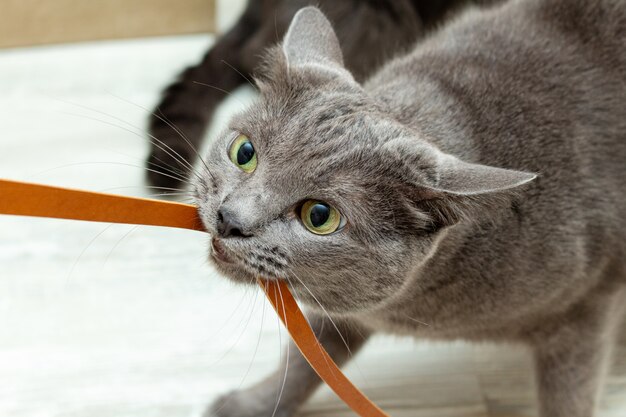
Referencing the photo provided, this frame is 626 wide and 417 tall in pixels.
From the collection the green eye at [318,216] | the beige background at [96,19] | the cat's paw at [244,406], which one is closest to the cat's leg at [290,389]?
the cat's paw at [244,406]

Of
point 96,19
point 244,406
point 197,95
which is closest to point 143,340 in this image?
point 244,406

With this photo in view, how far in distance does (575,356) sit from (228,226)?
701mm

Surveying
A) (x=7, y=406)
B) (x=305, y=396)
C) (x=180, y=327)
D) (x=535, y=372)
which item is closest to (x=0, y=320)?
(x=7, y=406)

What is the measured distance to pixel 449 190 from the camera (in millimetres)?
961

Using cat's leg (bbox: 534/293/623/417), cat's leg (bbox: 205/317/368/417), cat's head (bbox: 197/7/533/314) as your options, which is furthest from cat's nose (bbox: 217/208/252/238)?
cat's leg (bbox: 534/293/623/417)

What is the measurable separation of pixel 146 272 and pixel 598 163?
3.20 feet

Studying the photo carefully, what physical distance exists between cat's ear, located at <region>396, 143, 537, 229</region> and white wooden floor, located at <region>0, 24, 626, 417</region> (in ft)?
1.47

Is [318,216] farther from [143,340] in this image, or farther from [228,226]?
[143,340]

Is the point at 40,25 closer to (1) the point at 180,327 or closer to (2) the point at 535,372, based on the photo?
(1) the point at 180,327

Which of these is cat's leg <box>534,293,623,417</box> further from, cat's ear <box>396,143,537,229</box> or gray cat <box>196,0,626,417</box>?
cat's ear <box>396,143,537,229</box>

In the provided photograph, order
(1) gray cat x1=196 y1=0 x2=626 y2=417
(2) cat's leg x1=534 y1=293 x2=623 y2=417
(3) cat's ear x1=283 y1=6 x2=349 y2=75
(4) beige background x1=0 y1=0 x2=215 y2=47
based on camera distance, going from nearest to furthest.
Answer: (1) gray cat x1=196 y1=0 x2=626 y2=417 < (3) cat's ear x1=283 y1=6 x2=349 y2=75 < (2) cat's leg x1=534 y1=293 x2=623 y2=417 < (4) beige background x1=0 y1=0 x2=215 y2=47

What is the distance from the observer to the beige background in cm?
232

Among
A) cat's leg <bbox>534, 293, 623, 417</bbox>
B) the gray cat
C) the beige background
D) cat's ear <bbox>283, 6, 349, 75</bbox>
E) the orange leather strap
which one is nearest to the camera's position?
the orange leather strap

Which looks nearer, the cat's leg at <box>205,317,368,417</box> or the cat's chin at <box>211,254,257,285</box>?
the cat's chin at <box>211,254,257,285</box>
